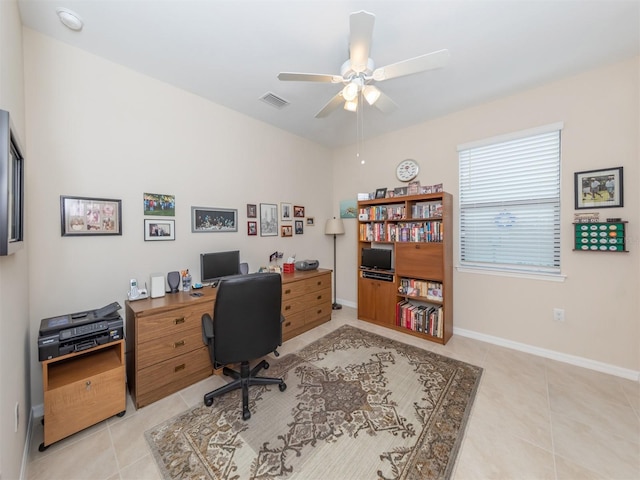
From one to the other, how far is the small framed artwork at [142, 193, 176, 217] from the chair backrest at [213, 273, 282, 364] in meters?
1.34

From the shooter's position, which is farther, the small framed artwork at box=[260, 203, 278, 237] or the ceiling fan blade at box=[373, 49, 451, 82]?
the small framed artwork at box=[260, 203, 278, 237]

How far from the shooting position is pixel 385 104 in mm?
2188

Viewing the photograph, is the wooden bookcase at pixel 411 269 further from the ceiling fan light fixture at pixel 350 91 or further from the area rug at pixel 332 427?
the ceiling fan light fixture at pixel 350 91

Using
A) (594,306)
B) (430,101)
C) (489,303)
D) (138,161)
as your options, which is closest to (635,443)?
(594,306)

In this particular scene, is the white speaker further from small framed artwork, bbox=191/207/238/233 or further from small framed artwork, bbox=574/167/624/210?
small framed artwork, bbox=574/167/624/210

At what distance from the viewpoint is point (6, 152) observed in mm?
982

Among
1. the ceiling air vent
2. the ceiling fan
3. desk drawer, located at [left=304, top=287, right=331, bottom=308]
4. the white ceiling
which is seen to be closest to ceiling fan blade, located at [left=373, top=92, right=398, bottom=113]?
the ceiling fan

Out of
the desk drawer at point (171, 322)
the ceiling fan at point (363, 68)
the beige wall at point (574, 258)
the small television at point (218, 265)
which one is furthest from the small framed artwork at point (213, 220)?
the beige wall at point (574, 258)

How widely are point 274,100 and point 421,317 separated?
3251 millimetres

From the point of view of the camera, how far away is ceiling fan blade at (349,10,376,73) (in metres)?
1.35

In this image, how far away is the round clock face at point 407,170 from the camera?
355cm

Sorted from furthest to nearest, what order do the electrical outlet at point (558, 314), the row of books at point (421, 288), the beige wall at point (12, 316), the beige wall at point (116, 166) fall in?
the row of books at point (421, 288) < the electrical outlet at point (558, 314) < the beige wall at point (116, 166) < the beige wall at point (12, 316)

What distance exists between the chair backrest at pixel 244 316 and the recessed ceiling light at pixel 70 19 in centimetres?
217

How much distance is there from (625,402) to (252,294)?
121 inches
